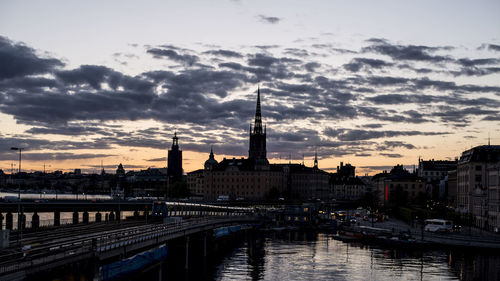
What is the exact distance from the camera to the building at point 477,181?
5536 inches

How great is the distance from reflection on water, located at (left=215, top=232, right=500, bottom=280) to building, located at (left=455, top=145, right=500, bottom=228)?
102ft

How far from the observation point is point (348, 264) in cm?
9869

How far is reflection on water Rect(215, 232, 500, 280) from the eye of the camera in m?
85.4

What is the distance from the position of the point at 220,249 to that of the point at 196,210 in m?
39.9

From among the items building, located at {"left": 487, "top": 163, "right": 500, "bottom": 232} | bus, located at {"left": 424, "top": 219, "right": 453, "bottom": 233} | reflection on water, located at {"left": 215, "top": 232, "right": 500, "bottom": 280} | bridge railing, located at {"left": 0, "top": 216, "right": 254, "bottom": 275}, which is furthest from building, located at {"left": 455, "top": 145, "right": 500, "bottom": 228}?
bridge railing, located at {"left": 0, "top": 216, "right": 254, "bottom": 275}

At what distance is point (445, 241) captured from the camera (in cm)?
12056

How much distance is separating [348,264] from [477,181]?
220 feet

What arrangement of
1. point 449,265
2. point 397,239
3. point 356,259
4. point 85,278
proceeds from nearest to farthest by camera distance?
point 85,278, point 449,265, point 356,259, point 397,239

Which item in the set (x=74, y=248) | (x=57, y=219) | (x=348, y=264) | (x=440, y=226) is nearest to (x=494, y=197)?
(x=440, y=226)

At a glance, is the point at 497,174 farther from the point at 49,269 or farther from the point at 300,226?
the point at 49,269

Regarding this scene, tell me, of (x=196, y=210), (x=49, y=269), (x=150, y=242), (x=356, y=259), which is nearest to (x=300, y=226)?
(x=196, y=210)

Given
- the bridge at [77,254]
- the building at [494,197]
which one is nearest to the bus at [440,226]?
the building at [494,197]

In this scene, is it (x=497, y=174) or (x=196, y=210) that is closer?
(x=497, y=174)

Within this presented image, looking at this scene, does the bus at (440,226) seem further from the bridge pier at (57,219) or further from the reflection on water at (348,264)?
the bridge pier at (57,219)
